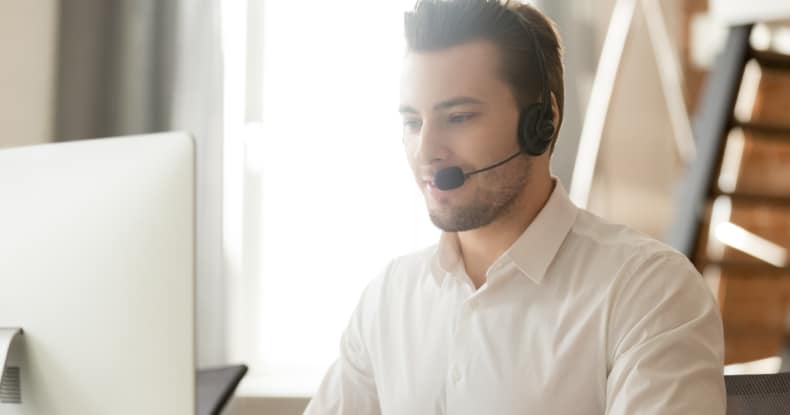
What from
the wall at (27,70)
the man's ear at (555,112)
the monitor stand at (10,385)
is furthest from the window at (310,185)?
the monitor stand at (10,385)

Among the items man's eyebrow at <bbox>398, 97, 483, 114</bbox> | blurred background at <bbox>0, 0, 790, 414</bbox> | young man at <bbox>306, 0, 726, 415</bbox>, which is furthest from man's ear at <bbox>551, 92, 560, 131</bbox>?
blurred background at <bbox>0, 0, 790, 414</bbox>

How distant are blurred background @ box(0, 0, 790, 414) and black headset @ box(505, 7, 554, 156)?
4.27ft

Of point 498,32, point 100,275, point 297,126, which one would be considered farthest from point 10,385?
point 297,126

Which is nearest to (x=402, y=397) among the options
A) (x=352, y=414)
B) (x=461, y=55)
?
(x=352, y=414)

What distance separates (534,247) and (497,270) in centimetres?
6

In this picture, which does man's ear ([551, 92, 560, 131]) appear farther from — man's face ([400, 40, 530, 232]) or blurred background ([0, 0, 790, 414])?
blurred background ([0, 0, 790, 414])

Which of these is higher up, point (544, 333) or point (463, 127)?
point (463, 127)

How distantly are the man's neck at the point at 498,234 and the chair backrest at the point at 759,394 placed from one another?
0.36 meters

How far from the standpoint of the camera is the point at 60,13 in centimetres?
286

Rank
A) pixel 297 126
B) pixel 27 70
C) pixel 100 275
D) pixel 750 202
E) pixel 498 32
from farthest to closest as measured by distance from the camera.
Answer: pixel 297 126 < pixel 750 202 < pixel 27 70 < pixel 498 32 < pixel 100 275

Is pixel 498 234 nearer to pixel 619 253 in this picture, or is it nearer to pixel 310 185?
pixel 619 253

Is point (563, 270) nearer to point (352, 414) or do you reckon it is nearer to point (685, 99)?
point (352, 414)

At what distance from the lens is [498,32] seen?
144 centimetres

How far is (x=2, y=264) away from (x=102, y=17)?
202 centimetres
